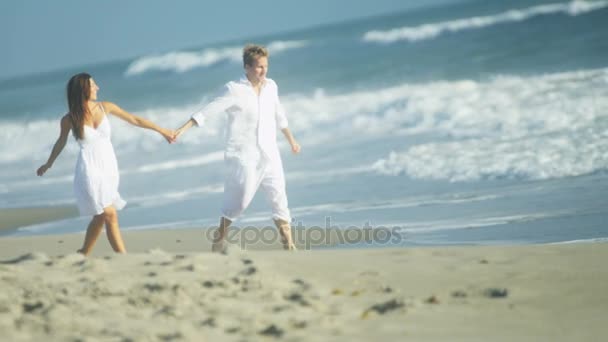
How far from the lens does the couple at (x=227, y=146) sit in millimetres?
6711

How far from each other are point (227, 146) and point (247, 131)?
0.59ft

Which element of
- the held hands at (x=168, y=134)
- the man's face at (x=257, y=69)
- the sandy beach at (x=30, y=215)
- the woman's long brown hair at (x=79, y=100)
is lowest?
the sandy beach at (x=30, y=215)

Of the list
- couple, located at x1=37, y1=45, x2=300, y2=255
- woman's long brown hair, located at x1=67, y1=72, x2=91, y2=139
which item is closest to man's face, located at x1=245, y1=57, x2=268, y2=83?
couple, located at x1=37, y1=45, x2=300, y2=255

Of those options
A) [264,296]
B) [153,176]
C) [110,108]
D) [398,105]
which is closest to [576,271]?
[264,296]

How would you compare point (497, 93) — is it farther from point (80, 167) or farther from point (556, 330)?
point (556, 330)

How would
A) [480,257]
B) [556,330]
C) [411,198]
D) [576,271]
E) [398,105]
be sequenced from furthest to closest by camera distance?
[398,105] < [411,198] < [480,257] < [576,271] < [556,330]

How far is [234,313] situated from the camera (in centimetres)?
498

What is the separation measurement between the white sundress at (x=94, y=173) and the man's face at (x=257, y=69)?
3.51 ft

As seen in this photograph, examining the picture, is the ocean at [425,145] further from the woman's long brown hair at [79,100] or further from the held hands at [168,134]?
the woman's long brown hair at [79,100]

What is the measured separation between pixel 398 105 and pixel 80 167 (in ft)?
41.6

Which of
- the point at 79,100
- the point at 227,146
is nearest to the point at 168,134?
the point at 227,146

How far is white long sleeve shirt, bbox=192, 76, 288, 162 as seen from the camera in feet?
23.1

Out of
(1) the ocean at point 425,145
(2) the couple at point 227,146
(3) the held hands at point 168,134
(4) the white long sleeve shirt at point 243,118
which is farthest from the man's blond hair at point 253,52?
(1) the ocean at point 425,145

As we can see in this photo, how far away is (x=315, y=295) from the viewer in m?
5.31
